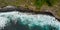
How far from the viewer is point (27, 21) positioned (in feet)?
10.3

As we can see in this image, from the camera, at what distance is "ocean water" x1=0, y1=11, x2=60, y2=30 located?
2988mm

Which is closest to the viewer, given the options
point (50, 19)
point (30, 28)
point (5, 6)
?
point (30, 28)

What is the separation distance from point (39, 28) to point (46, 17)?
13.8 inches

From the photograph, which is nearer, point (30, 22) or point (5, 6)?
point (30, 22)

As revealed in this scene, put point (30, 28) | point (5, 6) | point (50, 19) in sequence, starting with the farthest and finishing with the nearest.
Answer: point (5, 6), point (50, 19), point (30, 28)

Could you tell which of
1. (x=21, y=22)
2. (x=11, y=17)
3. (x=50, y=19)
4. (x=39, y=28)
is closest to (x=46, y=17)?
(x=50, y=19)

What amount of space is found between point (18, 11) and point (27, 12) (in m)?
0.20

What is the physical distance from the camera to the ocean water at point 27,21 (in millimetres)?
2988

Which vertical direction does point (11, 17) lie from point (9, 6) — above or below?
below

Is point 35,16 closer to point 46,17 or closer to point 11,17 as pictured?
point 46,17

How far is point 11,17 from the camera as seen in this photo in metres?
3.18

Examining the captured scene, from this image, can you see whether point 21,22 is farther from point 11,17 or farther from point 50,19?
point 50,19

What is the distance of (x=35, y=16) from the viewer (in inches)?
127

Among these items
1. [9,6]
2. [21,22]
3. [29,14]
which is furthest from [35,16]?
[9,6]
